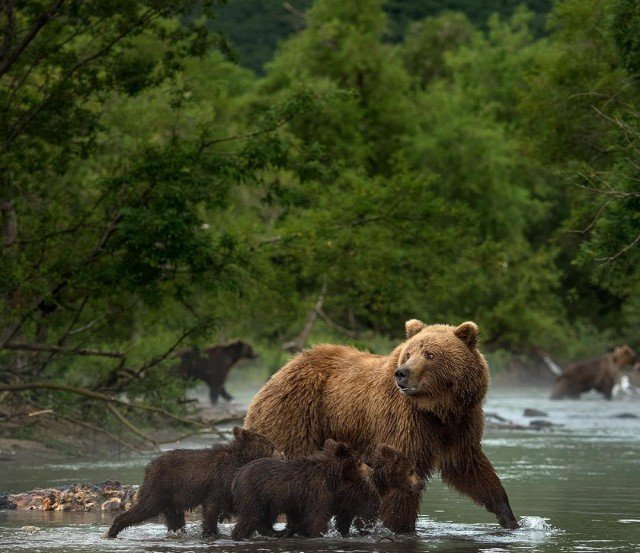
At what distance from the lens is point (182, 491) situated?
33.4 feet

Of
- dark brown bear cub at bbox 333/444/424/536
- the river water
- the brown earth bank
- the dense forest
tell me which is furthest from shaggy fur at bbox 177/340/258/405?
dark brown bear cub at bbox 333/444/424/536

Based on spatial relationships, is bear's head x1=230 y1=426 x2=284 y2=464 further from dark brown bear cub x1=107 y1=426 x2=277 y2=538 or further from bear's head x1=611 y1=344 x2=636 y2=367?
bear's head x1=611 y1=344 x2=636 y2=367

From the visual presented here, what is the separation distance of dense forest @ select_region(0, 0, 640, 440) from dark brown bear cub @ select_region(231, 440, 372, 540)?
18.7 feet

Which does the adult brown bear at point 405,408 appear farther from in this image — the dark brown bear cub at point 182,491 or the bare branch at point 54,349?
the bare branch at point 54,349

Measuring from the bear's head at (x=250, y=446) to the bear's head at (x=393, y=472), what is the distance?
88cm

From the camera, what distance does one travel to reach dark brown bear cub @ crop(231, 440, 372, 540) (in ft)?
32.6

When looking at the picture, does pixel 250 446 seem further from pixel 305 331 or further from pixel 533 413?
pixel 533 413

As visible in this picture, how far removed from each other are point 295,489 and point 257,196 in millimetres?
19150

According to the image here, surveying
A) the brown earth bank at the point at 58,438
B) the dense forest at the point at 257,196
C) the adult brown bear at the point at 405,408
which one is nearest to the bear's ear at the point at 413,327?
the adult brown bear at the point at 405,408

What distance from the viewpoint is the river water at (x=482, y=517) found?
31.8 ft

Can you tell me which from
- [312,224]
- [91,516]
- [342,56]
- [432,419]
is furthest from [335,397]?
[342,56]

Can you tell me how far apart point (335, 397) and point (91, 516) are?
2.27 meters

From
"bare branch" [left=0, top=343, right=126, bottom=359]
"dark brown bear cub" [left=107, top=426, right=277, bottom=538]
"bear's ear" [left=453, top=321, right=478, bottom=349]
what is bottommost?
"bare branch" [left=0, top=343, right=126, bottom=359]

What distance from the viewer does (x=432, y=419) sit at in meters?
10.5
